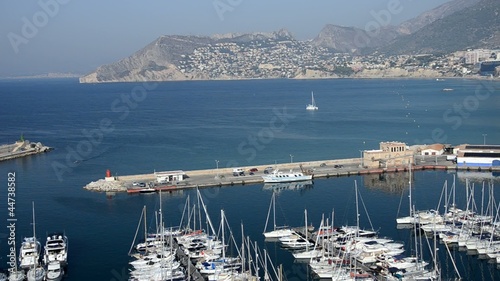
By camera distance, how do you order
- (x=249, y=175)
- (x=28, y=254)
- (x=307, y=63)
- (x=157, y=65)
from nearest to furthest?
(x=28, y=254) < (x=249, y=175) < (x=157, y=65) < (x=307, y=63)

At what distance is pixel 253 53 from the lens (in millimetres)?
175250

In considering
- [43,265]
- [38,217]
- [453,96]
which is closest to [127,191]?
[38,217]

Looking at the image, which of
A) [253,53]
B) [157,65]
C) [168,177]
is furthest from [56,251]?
[253,53]

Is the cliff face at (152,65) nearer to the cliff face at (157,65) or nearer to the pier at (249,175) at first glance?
the cliff face at (157,65)

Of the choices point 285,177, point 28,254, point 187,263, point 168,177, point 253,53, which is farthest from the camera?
point 253,53

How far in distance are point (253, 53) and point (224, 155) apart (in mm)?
144218

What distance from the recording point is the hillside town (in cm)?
11625

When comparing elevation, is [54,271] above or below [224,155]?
below

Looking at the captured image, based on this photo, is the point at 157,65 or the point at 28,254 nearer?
the point at 28,254

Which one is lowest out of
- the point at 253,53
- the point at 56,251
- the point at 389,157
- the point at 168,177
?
the point at 56,251

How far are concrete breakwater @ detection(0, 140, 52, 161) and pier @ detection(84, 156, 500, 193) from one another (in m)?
9.99

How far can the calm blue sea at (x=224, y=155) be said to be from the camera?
19188 millimetres

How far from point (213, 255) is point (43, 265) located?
431 cm

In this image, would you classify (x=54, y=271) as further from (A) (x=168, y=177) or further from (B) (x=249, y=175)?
(B) (x=249, y=175)
